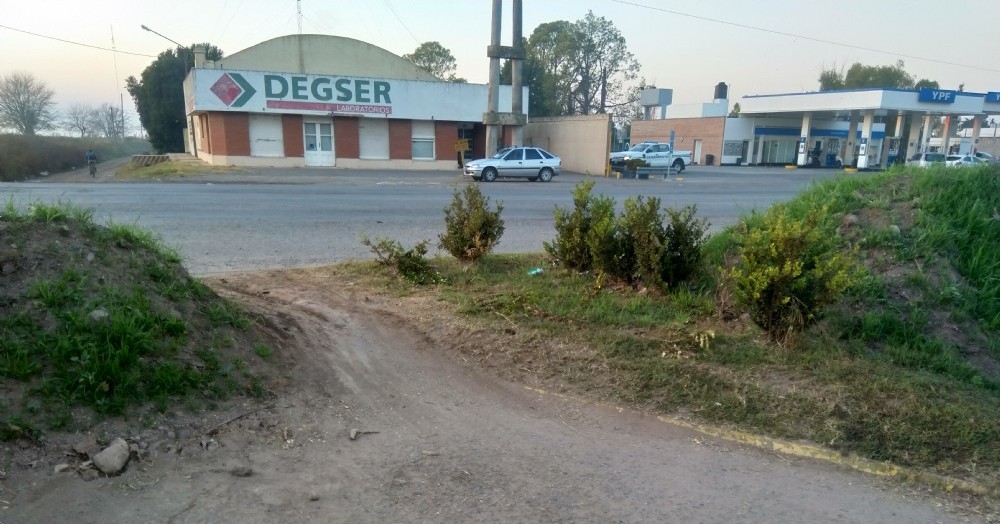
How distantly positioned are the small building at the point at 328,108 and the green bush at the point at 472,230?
2728cm

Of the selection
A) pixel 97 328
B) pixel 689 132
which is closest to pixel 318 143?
pixel 97 328

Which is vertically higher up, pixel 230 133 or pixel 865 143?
pixel 865 143

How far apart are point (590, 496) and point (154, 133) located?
57922 mm

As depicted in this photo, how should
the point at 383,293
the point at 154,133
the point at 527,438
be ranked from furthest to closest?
the point at 154,133
the point at 383,293
the point at 527,438

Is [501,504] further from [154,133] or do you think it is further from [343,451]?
[154,133]

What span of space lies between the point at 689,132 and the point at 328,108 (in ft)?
114

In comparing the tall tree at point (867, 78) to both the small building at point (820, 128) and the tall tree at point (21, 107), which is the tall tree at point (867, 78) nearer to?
the small building at point (820, 128)

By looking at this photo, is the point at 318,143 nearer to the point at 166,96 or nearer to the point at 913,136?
the point at 166,96

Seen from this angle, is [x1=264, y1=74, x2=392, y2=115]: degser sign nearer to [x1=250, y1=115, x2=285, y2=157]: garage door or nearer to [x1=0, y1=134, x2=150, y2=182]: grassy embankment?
[x1=250, y1=115, x2=285, y2=157]: garage door

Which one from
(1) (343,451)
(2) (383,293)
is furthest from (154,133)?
(1) (343,451)

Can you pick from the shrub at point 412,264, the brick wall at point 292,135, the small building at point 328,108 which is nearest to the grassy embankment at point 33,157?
the small building at point 328,108

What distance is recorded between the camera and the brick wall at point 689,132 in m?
53.6

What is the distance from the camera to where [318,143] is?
111 ft

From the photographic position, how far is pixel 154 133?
5247 cm
